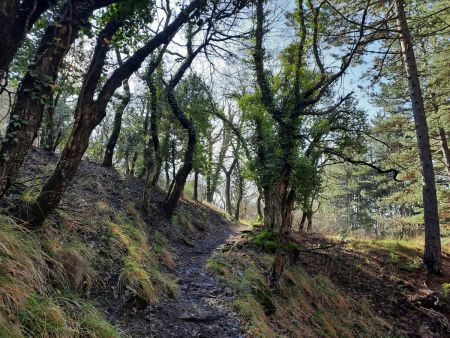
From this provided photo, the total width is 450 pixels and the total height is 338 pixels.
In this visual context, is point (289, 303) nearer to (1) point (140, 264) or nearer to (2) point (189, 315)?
(2) point (189, 315)

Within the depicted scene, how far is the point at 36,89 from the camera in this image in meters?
3.20

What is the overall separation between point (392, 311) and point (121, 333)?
6.93m

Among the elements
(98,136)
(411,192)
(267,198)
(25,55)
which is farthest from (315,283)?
(98,136)

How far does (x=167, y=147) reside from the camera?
12312 mm

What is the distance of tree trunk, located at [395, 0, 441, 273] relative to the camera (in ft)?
28.3

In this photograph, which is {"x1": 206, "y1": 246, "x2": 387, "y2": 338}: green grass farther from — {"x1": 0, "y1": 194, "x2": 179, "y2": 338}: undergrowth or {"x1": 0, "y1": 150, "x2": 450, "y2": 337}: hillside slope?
{"x1": 0, "y1": 194, "x2": 179, "y2": 338}: undergrowth

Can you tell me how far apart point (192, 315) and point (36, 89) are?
3.41m

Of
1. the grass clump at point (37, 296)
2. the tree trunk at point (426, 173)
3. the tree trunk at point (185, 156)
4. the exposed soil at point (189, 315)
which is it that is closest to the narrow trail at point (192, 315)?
the exposed soil at point (189, 315)

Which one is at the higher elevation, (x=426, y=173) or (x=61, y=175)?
(x=426, y=173)

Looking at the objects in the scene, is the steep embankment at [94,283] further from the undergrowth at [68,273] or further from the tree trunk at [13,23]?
Answer: the tree trunk at [13,23]

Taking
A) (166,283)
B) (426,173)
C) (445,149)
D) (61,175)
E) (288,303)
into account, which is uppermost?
(445,149)

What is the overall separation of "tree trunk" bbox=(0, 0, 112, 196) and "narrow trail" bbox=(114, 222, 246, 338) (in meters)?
2.22

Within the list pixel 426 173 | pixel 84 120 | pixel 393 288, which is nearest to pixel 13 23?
pixel 84 120

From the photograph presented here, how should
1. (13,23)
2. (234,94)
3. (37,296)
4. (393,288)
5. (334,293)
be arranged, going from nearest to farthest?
(37,296) < (13,23) < (334,293) < (393,288) < (234,94)
